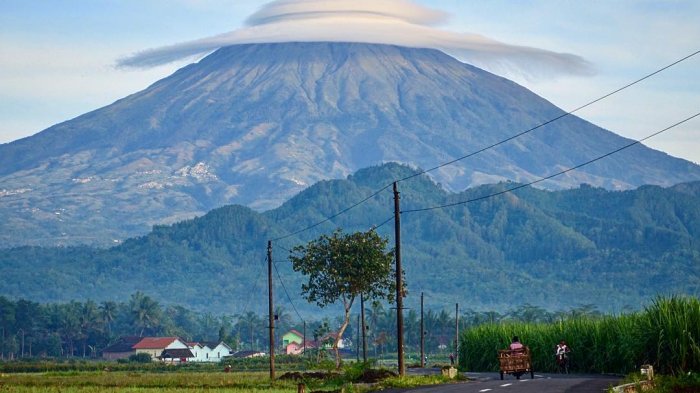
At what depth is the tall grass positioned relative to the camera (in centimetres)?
4903

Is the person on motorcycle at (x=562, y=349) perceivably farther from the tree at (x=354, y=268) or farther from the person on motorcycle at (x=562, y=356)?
the tree at (x=354, y=268)

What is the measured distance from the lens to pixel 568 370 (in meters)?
67.3

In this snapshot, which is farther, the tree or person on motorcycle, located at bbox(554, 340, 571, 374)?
the tree

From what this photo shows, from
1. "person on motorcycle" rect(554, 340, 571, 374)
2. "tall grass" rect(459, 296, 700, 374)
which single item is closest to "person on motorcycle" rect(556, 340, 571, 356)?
"person on motorcycle" rect(554, 340, 571, 374)

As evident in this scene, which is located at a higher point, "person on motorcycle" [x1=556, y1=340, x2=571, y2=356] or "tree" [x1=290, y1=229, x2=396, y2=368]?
"tree" [x1=290, y1=229, x2=396, y2=368]

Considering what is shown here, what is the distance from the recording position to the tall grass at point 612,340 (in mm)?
49031

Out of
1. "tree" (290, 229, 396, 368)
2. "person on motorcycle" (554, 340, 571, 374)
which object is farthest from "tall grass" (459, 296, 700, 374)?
"tree" (290, 229, 396, 368)

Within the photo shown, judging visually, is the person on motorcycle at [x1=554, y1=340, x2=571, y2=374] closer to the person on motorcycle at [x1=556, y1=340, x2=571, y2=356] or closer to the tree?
the person on motorcycle at [x1=556, y1=340, x2=571, y2=356]

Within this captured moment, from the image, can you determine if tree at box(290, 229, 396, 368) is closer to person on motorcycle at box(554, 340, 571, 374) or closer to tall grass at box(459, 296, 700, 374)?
tall grass at box(459, 296, 700, 374)

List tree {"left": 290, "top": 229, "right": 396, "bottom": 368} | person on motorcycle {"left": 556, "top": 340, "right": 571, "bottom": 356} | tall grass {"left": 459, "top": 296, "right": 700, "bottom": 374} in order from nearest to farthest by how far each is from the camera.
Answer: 1. tall grass {"left": 459, "top": 296, "right": 700, "bottom": 374}
2. person on motorcycle {"left": 556, "top": 340, "right": 571, "bottom": 356}
3. tree {"left": 290, "top": 229, "right": 396, "bottom": 368}

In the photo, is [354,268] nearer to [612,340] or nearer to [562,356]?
[562,356]

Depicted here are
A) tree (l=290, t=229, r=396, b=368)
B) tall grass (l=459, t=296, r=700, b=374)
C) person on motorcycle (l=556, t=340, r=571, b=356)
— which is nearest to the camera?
tall grass (l=459, t=296, r=700, b=374)

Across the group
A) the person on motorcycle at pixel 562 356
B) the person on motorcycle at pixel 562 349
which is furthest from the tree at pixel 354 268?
the person on motorcycle at pixel 562 349

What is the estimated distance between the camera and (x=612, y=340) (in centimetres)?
6419
